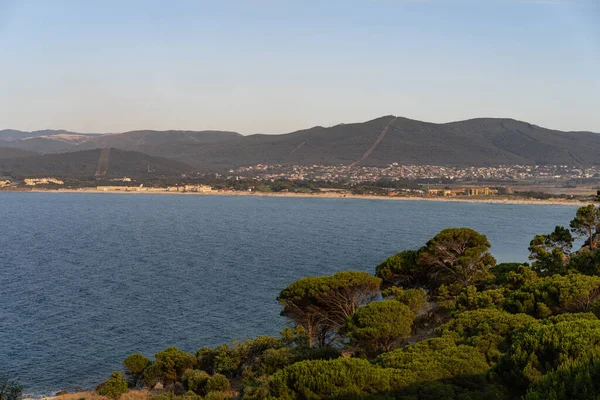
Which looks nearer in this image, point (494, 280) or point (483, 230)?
point (494, 280)

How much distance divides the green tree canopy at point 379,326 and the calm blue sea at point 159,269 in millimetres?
10387

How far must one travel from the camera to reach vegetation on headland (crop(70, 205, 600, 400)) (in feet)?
36.6

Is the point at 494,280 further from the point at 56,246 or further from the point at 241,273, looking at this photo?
the point at 56,246

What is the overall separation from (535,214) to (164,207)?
6789 centimetres

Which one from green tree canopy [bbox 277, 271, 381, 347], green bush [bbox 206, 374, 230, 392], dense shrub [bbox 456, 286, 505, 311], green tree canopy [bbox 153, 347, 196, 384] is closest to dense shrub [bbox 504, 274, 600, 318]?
dense shrub [bbox 456, 286, 505, 311]

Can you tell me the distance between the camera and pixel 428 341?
15.8 m

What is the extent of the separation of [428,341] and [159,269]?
114ft

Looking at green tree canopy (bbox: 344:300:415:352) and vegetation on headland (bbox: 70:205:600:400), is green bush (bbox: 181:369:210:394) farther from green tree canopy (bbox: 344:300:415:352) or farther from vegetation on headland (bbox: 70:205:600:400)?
green tree canopy (bbox: 344:300:415:352)

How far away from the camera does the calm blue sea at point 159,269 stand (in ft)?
88.7

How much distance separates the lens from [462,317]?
18.4m

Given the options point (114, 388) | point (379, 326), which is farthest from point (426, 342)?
point (114, 388)

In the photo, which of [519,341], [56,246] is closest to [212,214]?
[56,246]

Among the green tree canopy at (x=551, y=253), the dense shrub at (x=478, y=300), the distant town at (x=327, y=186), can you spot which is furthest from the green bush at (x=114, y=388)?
the distant town at (x=327, y=186)

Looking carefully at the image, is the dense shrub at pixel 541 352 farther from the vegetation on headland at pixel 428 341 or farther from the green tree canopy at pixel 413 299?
the green tree canopy at pixel 413 299
